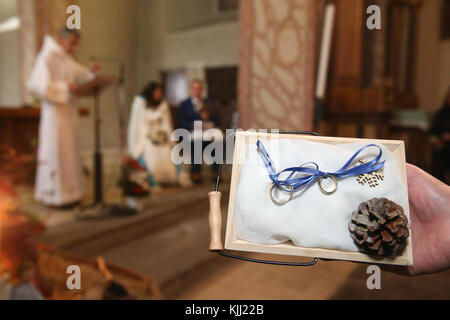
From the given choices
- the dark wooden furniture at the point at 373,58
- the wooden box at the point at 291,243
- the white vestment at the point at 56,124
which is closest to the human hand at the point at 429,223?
the wooden box at the point at 291,243

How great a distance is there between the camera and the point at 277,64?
1915 mm

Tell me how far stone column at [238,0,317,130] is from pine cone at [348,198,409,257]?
154 cm

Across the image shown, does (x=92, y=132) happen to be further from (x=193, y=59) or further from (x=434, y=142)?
(x=193, y=59)

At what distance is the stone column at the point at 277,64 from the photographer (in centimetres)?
179

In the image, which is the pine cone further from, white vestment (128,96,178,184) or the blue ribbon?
white vestment (128,96,178,184)

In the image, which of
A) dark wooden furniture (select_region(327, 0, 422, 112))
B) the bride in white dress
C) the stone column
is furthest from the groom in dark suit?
the bride in white dress

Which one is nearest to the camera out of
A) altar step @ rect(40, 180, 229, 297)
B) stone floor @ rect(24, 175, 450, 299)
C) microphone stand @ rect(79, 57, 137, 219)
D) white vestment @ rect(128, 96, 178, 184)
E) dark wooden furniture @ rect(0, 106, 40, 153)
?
stone floor @ rect(24, 175, 450, 299)

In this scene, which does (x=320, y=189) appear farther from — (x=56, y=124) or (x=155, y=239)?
(x=56, y=124)

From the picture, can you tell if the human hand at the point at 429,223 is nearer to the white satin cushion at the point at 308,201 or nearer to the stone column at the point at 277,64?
the white satin cushion at the point at 308,201

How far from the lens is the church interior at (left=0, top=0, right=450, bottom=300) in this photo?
2.57ft

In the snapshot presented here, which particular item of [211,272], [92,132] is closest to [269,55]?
[211,272]

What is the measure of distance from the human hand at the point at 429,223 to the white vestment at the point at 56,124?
241 centimetres

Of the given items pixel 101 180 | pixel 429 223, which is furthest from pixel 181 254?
pixel 429 223

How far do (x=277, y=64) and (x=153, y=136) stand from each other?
1294 mm
